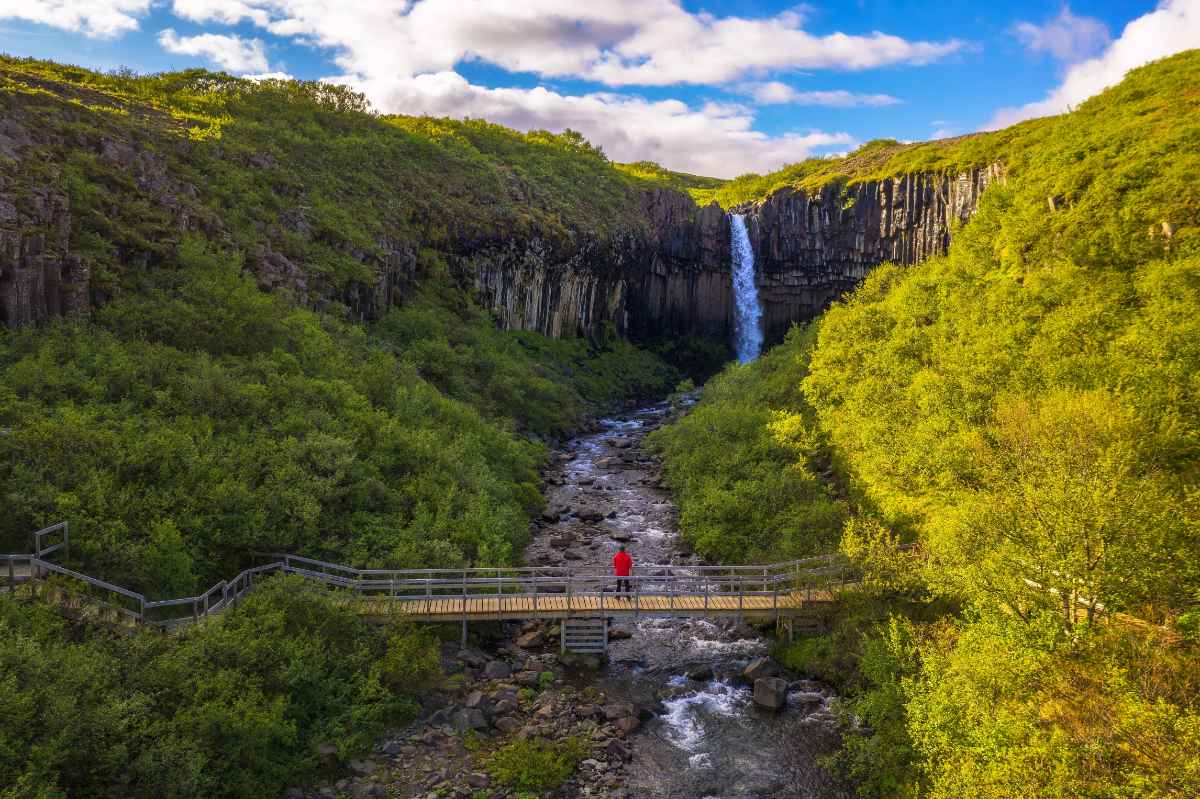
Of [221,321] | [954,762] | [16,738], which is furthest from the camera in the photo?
[221,321]

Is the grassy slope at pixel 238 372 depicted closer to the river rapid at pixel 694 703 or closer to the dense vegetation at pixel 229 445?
the dense vegetation at pixel 229 445

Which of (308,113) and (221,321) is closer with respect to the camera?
(221,321)

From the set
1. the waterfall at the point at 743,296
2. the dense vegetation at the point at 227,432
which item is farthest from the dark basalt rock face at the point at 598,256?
the waterfall at the point at 743,296

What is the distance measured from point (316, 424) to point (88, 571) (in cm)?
1117

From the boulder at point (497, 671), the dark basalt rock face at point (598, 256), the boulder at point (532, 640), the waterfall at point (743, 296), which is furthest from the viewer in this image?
the waterfall at point (743, 296)

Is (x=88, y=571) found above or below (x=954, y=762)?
above

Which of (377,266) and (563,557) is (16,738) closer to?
(563,557)

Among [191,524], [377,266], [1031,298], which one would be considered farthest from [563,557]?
[377,266]

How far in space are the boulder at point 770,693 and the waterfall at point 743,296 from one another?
66.0 metres

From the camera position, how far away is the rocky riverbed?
1652cm

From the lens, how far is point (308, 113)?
2763 inches

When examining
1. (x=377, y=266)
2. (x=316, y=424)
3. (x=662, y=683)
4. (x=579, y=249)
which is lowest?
(x=662, y=683)

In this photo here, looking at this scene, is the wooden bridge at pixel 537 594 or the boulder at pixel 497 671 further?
the wooden bridge at pixel 537 594

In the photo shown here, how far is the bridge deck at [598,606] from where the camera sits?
2194 cm
